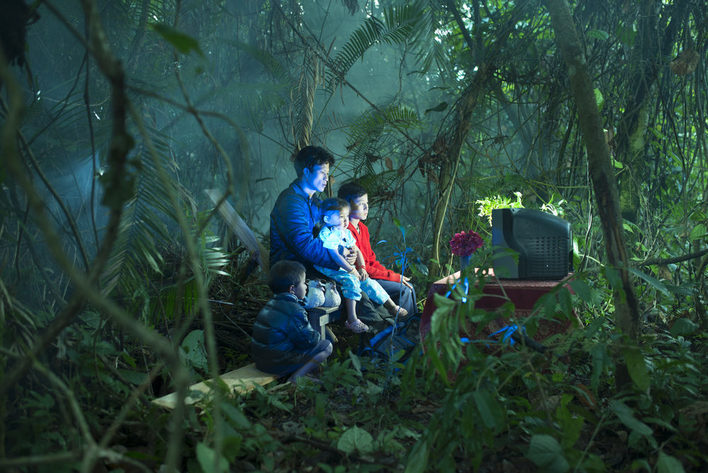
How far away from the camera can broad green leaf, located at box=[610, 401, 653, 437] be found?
1.63 m

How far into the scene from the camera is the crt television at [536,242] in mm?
2768

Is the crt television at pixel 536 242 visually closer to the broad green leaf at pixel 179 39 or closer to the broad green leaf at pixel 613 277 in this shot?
the broad green leaf at pixel 613 277

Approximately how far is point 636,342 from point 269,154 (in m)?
6.06

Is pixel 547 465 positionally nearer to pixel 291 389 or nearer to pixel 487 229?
pixel 291 389

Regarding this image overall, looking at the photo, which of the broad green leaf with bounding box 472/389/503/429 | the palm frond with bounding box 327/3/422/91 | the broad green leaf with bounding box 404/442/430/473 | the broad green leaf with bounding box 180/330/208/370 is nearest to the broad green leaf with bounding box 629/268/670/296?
the broad green leaf with bounding box 472/389/503/429

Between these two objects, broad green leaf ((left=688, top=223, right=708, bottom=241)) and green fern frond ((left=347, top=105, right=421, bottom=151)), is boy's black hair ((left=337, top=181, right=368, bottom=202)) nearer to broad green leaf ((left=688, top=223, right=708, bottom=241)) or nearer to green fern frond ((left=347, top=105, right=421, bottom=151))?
green fern frond ((left=347, top=105, right=421, bottom=151))

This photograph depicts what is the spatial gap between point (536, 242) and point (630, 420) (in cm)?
126

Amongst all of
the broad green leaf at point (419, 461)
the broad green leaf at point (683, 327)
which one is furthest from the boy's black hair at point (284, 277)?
the broad green leaf at point (683, 327)

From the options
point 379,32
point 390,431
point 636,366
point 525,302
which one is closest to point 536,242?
point 525,302

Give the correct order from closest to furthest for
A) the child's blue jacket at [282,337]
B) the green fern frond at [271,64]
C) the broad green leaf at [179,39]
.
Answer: the broad green leaf at [179,39] → the child's blue jacket at [282,337] → the green fern frond at [271,64]

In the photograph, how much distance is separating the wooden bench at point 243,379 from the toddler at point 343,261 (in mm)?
143

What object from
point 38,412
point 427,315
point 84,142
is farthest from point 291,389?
point 84,142

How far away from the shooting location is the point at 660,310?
3.73m

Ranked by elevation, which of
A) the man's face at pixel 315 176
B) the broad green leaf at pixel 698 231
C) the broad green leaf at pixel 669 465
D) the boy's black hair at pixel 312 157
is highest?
the boy's black hair at pixel 312 157
